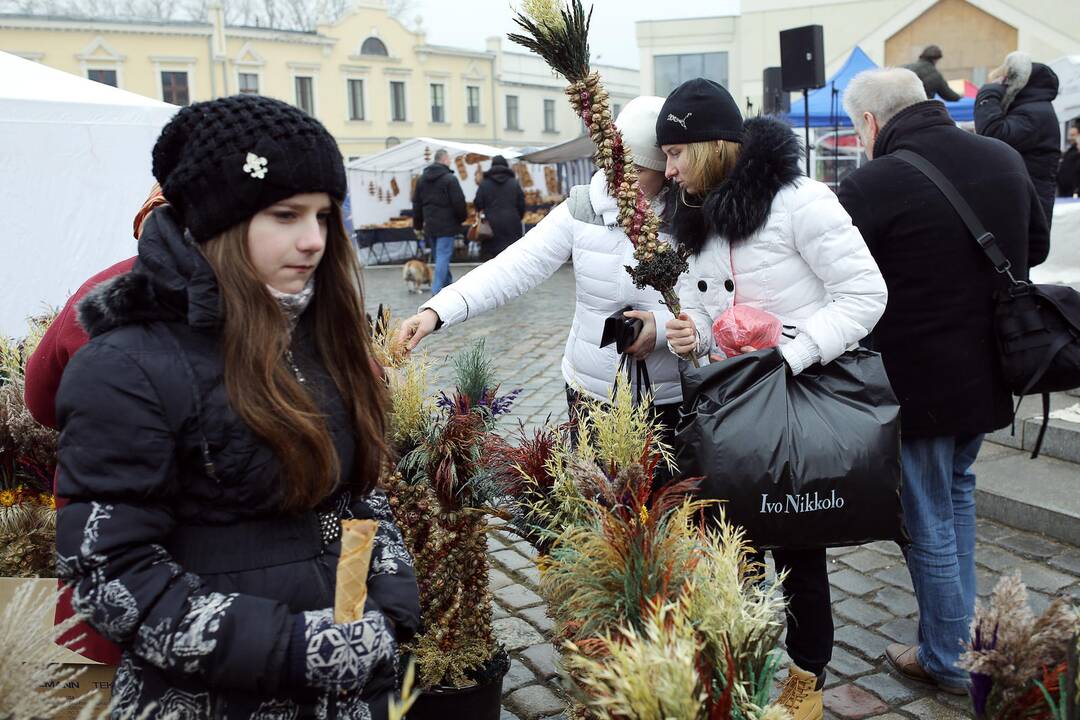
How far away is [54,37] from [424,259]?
1092 inches

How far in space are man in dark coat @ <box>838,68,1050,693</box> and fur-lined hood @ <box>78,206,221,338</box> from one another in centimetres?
223

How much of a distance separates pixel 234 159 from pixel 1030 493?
180 inches

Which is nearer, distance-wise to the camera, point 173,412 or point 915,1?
point 173,412

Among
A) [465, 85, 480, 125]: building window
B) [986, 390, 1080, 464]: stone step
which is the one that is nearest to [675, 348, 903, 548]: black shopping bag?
[986, 390, 1080, 464]: stone step

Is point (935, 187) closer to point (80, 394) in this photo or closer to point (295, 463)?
point (295, 463)

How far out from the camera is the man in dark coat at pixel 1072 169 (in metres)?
11.2

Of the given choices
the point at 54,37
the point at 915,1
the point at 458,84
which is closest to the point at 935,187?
the point at 915,1

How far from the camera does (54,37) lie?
130ft

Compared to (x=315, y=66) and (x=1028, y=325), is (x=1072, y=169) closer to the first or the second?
(x=1028, y=325)

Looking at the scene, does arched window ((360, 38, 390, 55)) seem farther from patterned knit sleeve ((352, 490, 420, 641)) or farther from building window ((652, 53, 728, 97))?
patterned knit sleeve ((352, 490, 420, 641))

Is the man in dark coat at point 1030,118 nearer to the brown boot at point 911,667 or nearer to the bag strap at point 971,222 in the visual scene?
the bag strap at point 971,222

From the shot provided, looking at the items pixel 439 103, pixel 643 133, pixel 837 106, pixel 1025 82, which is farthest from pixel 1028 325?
pixel 439 103

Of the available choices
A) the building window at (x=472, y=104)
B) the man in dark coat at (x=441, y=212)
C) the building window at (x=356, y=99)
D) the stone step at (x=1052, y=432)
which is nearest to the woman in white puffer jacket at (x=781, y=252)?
the stone step at (x=1052, y=432)

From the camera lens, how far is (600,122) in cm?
268
